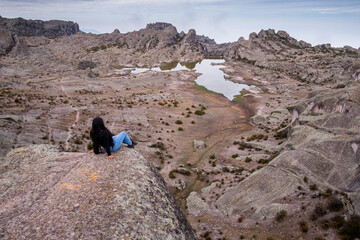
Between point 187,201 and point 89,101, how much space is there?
1778 inches

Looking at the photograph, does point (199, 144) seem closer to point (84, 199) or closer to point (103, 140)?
point (103, 140)

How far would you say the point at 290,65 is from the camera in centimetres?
12538

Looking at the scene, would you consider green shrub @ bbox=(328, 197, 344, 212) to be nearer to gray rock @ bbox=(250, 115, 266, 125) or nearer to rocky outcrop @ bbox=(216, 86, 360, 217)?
rocky outcrop @ bbox=(216, 86, 360, 217)

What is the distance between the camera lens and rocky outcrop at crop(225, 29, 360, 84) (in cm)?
9962

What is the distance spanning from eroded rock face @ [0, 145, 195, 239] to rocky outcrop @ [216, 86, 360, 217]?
46.9 feet

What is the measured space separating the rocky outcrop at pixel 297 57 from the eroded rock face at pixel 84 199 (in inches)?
3596

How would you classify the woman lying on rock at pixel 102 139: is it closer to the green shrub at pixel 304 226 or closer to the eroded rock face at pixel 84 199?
the eroded rock face at pixel 84 199

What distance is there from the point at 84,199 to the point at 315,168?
19863 millimetres

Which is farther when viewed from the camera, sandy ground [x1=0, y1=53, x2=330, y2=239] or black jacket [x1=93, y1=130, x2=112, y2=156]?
sandy ground [x1=0, y1=53, x2=330, y2=239]

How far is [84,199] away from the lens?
7.23m

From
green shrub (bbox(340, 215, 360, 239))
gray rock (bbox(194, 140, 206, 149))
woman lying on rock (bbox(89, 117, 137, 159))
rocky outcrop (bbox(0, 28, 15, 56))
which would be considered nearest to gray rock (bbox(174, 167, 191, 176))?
gray rock (bbox(194, 140, 206, 149))

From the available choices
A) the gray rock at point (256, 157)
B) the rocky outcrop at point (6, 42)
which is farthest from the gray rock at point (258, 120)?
the rocky outcrop at point (6, 42)

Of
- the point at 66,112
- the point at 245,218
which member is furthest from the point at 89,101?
the point at 245,218

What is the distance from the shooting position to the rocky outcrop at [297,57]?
99.6 m
